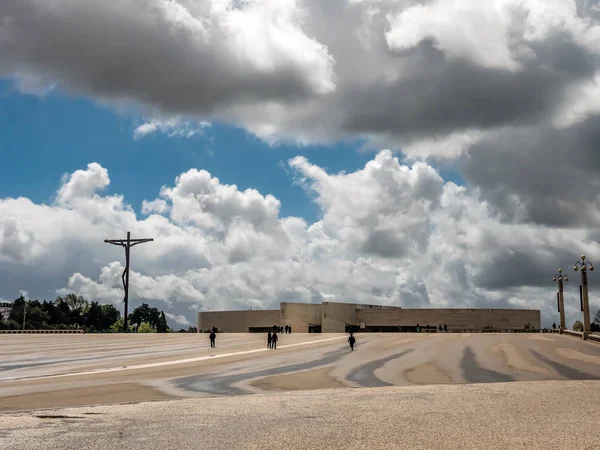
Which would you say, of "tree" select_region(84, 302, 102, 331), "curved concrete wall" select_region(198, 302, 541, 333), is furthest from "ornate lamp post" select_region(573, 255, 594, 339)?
"tree" select_region(84, 302, 102, 331)

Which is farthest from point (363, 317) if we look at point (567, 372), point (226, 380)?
point (226, 380)

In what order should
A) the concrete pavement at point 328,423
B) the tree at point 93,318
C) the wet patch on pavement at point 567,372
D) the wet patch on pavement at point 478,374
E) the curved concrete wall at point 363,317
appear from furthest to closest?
the tree at point 93,318
the curved concrete wall at point 363,317
the wet patch on pavement at point 567,372
the wet patch on pavement at point 478,374
the concrete pavement at point 328,423

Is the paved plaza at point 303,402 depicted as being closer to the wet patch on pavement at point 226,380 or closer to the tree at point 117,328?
the wet patch on pavement at point 226,380

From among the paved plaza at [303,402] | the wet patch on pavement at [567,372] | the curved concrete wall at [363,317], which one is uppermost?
the curved concrete wall at [363,317]

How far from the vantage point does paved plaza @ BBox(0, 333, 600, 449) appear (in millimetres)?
14328

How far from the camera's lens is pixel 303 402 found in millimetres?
20406

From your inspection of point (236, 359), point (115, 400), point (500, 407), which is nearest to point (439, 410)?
point (500, 407)

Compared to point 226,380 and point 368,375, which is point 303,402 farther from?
point 368,375

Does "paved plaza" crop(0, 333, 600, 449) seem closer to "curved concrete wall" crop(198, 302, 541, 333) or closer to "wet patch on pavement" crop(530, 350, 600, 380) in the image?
"wet patch on pavement" crop(530, 350, 600, 380)

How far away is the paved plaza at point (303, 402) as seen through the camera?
14.3 metres

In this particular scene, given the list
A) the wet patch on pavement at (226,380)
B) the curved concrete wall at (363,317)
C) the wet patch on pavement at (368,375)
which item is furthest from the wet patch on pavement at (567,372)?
the curved concrete wall at (363,317)

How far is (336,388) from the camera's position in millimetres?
24969

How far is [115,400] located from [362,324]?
114 metres

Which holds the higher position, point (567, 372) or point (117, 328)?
point (117, 328)
